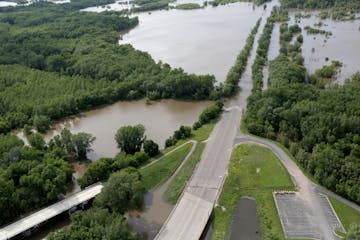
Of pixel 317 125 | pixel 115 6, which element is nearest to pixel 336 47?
pixel 317 125

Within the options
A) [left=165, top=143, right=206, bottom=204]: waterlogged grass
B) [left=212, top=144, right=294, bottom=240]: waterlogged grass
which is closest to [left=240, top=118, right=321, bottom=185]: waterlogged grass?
[left=212, top=144, right=294, bottom=240]: waterlogged grass

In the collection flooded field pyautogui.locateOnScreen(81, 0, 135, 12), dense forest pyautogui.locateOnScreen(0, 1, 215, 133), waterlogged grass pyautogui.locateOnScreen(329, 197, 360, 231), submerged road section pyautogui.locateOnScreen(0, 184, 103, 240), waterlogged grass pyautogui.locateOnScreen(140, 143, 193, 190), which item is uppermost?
flooded field pyautogui.locateOnScreen(81, 0, 135, 12)

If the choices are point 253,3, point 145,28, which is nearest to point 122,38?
point 145,28

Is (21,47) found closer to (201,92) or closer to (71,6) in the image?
(201,92)

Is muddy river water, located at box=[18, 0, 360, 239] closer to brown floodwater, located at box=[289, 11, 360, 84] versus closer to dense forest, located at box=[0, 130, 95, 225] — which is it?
brown floodwater, located at box=[289, 11, 360, 84]

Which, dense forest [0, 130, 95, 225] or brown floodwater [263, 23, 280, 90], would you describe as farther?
brown floodwater [263, 23, 280, 90]

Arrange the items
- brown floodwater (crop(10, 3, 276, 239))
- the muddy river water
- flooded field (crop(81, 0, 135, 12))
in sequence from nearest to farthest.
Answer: brown floodwater (crop(10, 3, 276, 239)) < the muddy river water < flooded field (crop(81, 0, 135, 12))

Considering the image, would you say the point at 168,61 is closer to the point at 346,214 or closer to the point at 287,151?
the point at 287,151
